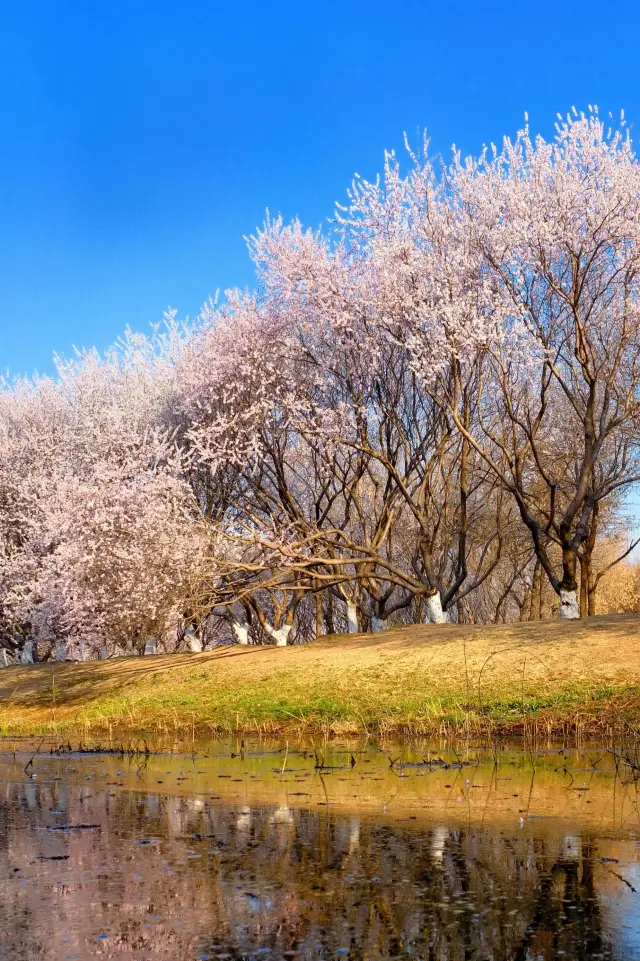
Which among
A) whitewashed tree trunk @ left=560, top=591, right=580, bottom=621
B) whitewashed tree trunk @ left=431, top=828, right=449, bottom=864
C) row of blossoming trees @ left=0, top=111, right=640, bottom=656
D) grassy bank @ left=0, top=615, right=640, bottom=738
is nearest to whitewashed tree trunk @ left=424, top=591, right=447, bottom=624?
row of blossoming trees @ left=0, top=111, right=640, bottom=656

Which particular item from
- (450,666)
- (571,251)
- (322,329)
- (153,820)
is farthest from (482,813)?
(322,329)

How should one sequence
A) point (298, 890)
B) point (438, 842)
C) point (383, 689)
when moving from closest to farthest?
point (298, 890), point (438, 842), point (383, 689)

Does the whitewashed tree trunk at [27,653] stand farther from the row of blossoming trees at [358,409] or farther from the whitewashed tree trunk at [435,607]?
the whitewashed tree trunk at [435,607]

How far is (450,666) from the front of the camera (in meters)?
20.2

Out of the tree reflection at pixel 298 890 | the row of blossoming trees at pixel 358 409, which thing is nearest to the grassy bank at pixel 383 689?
the row of blossoming trees at pixel 358 409

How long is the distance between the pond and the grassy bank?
4.33 m

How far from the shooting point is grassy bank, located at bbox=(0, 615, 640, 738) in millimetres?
16688

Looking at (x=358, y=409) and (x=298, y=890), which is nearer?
(x=298, y=890)

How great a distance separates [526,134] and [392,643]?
1250 cm

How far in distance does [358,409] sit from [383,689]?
11.4 metres

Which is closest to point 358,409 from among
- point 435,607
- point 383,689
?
point 435,607

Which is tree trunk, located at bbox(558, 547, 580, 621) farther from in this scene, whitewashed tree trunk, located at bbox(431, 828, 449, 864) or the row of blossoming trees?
whitewashed tree trunk, located at bbox(431, 828, 449, 864)

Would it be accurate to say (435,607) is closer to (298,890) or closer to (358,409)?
(358,409)

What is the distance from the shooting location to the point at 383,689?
1973 centimetres
